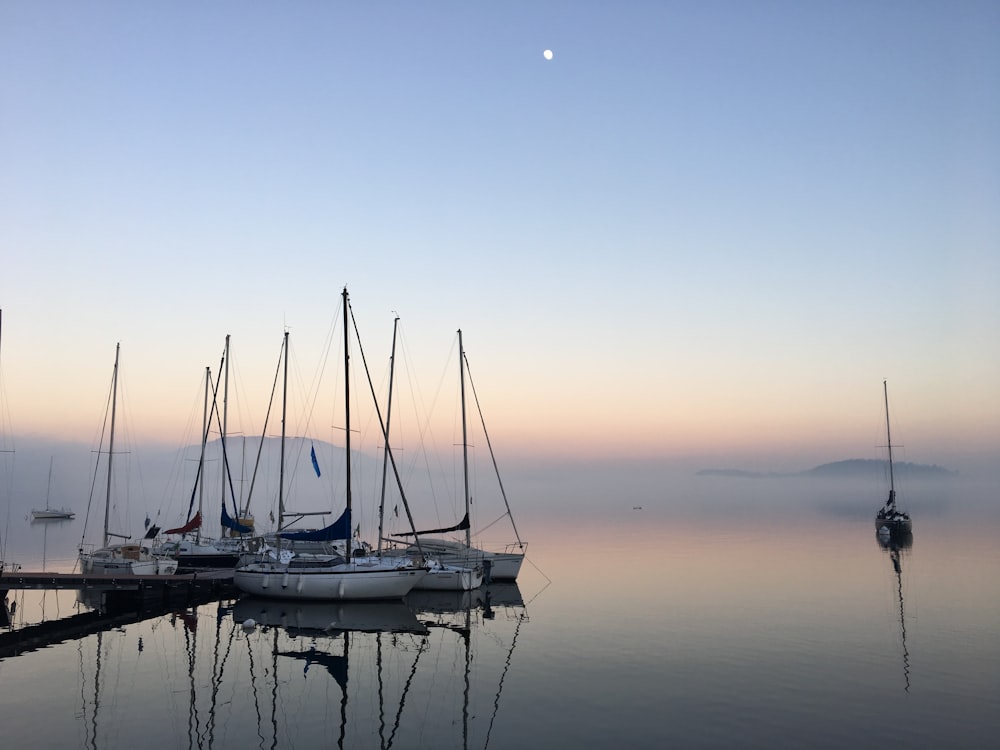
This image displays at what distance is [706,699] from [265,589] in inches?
1046

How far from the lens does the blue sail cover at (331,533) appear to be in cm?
3975

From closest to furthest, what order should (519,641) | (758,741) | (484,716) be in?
(758,741) → (484,716) → (519,641)

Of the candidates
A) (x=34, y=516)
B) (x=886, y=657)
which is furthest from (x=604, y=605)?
(x=34, y=516)

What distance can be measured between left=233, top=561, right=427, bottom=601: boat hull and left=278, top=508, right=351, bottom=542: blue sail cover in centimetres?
173

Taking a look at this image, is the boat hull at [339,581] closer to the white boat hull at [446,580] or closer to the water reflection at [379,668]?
the water reflection at [379,668]

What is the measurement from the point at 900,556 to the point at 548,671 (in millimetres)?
51813

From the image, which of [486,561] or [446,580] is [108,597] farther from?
[486,561]

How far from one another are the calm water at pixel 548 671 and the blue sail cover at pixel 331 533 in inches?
152

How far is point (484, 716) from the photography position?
21.5 metres

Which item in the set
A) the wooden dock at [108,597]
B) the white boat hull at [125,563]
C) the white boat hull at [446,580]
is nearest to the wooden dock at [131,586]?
the wooden dock at [108,597]

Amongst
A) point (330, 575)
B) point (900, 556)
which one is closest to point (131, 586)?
point (330, 575)

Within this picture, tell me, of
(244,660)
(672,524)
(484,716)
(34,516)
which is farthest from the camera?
(34,516)

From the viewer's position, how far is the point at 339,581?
38.4 meters

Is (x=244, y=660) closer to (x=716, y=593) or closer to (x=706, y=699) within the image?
(x=706, y=699)
